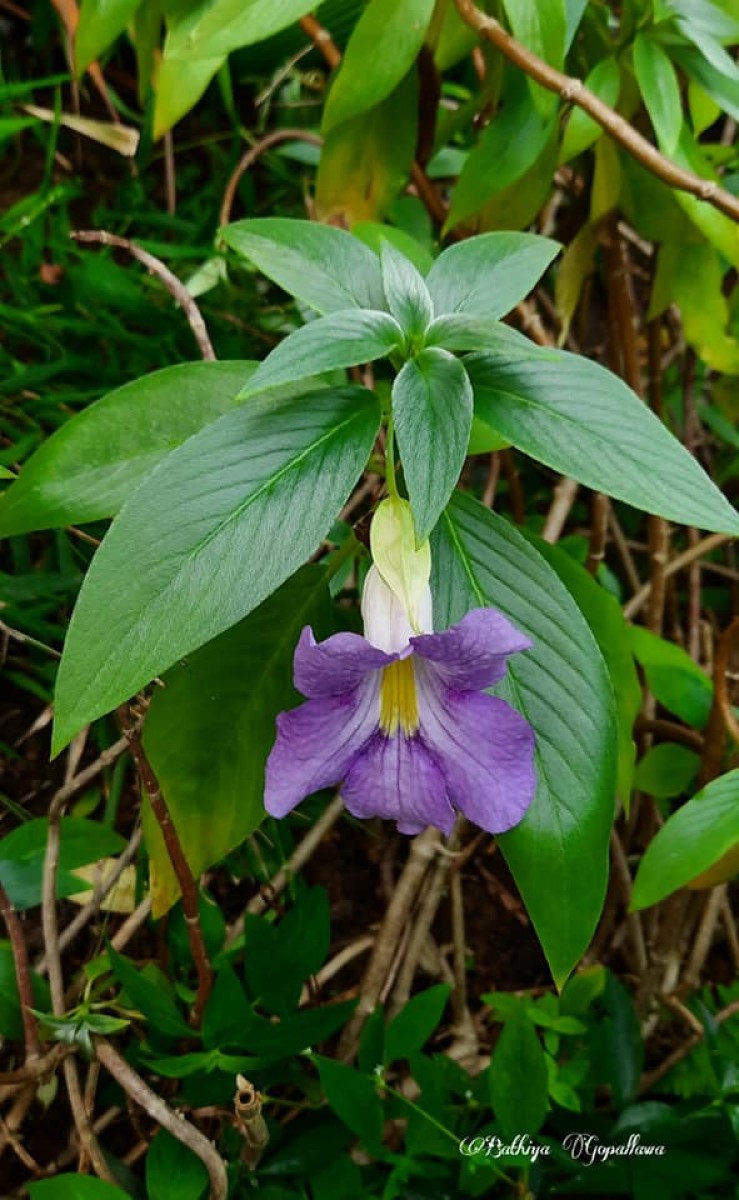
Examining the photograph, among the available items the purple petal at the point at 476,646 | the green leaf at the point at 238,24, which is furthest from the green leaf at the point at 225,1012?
the green leaf at the point at 238,24

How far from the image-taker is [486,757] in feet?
2.06

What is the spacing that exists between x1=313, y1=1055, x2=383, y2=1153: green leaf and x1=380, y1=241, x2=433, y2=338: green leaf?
57 cm

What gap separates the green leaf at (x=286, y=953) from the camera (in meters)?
0.80

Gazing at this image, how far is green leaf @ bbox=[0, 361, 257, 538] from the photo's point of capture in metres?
0.66

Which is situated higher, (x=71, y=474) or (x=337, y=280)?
(x=337, y=280)

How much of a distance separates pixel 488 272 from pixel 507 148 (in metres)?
0.26

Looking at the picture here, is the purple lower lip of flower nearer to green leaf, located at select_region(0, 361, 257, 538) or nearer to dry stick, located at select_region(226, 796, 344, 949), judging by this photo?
green leaf, located at select_region(0, 361, 257, 538)

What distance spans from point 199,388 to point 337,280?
0.42 ft

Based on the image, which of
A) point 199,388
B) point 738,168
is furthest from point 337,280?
point 738,168

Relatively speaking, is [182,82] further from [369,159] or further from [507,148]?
[507,148]

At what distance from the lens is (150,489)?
593mm

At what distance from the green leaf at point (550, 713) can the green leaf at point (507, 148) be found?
1.27ft

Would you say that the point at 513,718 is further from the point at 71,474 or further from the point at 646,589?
the point at 646,589

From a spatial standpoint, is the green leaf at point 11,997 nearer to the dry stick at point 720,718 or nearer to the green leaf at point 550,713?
the green leaf at point 550,713
